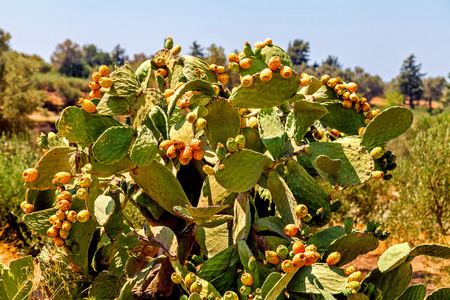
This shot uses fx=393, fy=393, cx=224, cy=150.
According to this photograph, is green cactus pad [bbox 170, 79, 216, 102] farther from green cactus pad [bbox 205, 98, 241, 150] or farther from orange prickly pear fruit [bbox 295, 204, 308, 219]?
orange prickly pear fruit [bbox 295, 204, 308, 219]

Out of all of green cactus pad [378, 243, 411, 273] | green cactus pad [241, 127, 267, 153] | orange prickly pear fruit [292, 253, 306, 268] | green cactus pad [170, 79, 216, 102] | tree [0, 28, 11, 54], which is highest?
tree [0, 28, 11, 54]

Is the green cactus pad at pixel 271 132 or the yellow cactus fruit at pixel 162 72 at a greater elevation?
the yellow cactus fruit at pixel 162 72

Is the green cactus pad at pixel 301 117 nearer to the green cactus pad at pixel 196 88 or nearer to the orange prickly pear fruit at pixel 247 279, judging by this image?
the green cactus pad at pixel 196 88

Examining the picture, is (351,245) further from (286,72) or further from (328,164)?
(286,72)

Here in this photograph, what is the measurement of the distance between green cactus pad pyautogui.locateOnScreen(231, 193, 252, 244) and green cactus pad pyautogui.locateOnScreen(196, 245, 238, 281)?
0.04 meters

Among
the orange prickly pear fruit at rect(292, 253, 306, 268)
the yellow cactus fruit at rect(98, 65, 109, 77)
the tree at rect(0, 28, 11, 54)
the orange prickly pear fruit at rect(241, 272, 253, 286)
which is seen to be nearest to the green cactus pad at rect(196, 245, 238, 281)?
the orange prickly pear fruit at rect(241, 272, 253, 286)

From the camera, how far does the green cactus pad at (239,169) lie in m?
1.16

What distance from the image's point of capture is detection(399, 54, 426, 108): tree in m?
51.6

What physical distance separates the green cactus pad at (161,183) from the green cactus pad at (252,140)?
0.28m

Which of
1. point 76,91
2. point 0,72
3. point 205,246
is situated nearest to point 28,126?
point 0,72

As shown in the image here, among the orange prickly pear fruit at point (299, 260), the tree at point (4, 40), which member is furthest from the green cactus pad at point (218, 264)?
the tree at point (4, 40)

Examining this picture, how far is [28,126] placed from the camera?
66.7 ft

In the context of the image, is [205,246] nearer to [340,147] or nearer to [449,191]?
[340,147]

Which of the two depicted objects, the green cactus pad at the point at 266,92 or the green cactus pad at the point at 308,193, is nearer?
the green cactus pad at the point at 266,92
